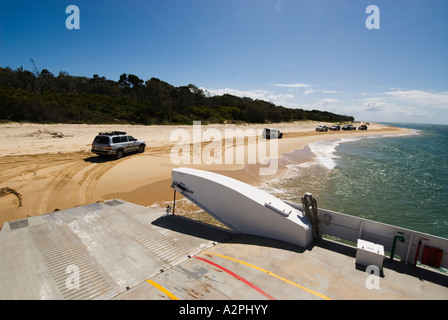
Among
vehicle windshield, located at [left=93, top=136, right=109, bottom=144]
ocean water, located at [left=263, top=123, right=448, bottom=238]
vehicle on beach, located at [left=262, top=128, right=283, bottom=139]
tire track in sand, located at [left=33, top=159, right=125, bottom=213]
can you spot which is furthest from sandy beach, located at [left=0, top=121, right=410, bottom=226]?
vehicle on beach, located at [left=262, top=128, right=283, bottom=139]

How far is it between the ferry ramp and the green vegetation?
29.1 metres

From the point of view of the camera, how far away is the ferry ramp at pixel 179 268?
167 inches

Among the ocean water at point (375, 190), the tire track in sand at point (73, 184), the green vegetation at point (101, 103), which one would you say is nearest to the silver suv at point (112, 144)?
the tire track in sand at point (73, 184)

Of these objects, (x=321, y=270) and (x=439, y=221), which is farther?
(x=439, y=221)

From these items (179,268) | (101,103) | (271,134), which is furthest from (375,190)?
(101,103)

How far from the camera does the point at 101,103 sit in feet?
136

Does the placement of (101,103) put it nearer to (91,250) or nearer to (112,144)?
(112,144)

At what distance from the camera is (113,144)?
657 inches

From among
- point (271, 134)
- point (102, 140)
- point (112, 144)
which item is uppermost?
point (271, 134)

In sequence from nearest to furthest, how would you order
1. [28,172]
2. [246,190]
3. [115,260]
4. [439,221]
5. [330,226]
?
[115,260] → [330,226] → [246,190] → [439,221] → [28,172]

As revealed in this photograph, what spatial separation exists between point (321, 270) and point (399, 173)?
22.5 m

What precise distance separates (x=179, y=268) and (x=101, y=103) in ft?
145
